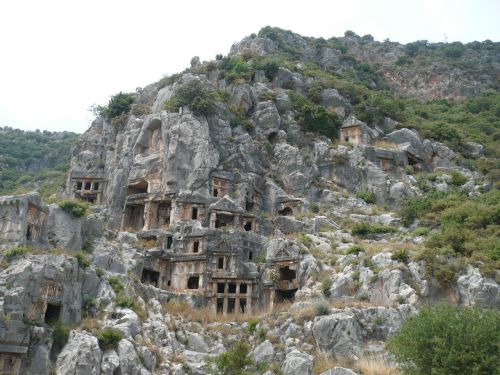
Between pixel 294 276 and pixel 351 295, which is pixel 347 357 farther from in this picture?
pixel 294 276

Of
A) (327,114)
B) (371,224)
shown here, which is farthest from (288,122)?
(371,224)

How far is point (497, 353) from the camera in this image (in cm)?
1817

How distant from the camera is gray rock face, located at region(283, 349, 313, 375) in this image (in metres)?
26.4

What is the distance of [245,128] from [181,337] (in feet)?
92.1

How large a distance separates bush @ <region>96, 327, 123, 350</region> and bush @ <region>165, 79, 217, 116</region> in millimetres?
27581

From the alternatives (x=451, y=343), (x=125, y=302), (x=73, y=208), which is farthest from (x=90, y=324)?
(x=451, y=343)

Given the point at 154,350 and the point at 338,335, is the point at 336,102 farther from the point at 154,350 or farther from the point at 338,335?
the point at 154,350

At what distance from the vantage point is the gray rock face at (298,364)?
26.4 m

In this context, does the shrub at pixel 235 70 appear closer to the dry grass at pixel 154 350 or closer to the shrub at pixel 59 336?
the dry grass at pixel 154 350

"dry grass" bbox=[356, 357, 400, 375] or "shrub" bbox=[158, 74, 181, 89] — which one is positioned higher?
"shrub" bbox=[158, 74, 181, 89]

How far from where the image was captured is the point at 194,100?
Result: 2056 inches

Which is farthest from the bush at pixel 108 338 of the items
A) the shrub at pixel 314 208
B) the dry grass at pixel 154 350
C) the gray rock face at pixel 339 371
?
the shrub at pixel 314 208

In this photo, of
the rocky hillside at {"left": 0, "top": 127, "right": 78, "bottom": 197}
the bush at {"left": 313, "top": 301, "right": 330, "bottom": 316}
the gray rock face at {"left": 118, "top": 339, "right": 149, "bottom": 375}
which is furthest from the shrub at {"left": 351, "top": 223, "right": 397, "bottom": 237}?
the rocky hillside at {"left": 0, "top": 127, "right": 78, "bottom": 197}

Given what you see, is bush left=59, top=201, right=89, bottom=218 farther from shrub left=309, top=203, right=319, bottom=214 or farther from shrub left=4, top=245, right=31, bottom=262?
shrub left=309, top=203, right=319, bottom=214
